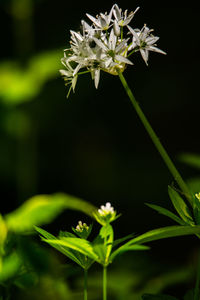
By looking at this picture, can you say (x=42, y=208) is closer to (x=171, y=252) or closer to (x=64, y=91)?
(x=171, y=252)

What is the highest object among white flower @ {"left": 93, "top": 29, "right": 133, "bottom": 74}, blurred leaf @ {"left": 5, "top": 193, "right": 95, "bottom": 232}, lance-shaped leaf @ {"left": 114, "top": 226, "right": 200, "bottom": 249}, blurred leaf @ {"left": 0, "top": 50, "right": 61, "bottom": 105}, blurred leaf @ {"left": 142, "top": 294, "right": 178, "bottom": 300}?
blurred leaf @ {"left": 0, "top": 50, "right": 61, "bottom": 105}

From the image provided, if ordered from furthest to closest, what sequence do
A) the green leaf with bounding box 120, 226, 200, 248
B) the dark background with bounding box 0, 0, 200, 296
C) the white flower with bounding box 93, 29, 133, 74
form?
1. the dark background with bounding box 0, 0, 200, 296
2. the white flower with bounding box 93, 29, 133, 74
3. the green leaf with bounding box 120, 226, 200, 248

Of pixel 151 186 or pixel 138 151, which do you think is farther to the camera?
pixel 138 151

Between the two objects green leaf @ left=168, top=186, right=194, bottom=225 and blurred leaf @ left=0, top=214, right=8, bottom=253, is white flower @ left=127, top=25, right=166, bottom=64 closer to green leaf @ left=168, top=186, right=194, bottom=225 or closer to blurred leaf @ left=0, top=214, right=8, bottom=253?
green leaf @ left=168, top=186, right=194, bottom=225

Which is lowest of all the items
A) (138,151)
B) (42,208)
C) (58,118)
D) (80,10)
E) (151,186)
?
(42,208)

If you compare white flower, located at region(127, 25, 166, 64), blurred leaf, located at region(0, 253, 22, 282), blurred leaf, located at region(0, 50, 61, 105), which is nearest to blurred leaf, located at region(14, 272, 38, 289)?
blurred leaf, located at region(0, 253, 22, 282)

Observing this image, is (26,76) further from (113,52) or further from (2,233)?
(113,52)

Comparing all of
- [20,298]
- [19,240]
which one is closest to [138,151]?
[20,298]
